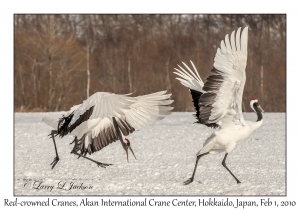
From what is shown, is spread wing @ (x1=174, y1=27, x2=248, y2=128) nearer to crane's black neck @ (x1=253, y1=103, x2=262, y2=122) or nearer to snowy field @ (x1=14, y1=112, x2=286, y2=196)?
crane's black neck @ (x1=253, y1=103, x2=262, y2=122)

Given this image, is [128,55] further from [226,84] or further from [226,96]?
[226,84]

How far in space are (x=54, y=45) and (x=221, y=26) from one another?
9127mm

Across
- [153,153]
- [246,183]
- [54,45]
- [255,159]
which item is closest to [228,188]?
[246,183]

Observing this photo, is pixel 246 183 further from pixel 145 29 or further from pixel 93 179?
pixel 145 29

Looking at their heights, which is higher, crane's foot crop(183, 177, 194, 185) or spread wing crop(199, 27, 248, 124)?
spread wing crop(199, 27, 248, 124)

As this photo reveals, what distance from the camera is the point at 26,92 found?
26.4m

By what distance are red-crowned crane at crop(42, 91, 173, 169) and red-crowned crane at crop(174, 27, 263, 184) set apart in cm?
67

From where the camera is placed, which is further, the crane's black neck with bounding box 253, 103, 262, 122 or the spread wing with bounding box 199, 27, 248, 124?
the crane's black neck with bounding box 253, 103, 262, 122

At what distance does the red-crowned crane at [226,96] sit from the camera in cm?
682

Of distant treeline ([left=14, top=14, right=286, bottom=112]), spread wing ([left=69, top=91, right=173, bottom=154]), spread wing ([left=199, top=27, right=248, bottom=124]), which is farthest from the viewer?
distant treeline ([left=14, top=14, right=286, bottom=112])

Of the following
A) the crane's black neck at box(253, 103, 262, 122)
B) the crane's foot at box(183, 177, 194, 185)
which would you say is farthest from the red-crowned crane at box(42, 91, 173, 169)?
the crane's black neck at box(253, 103, 262, 122)

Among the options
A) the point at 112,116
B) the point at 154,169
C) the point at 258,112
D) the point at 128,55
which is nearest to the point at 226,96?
the point at 258,112

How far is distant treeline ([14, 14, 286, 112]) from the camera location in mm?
25500

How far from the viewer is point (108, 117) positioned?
286 inches
